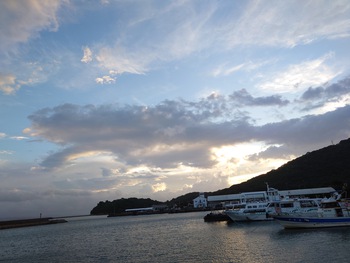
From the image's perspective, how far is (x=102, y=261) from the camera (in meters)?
33.7

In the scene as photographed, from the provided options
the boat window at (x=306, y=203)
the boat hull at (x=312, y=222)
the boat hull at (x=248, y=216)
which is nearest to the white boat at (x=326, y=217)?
the boat hull at (x=312, y=222)

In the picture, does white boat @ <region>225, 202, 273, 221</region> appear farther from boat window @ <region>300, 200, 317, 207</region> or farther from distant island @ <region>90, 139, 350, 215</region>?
distant island @ <region>90, 139, 350, 215</region>

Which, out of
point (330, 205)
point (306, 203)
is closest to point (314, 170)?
point (306, 203)

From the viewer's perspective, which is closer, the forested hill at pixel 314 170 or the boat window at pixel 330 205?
the boat window at pixel 330 205

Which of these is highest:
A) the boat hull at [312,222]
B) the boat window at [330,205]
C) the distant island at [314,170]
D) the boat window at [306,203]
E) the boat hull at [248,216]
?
the distant island at [314,170]

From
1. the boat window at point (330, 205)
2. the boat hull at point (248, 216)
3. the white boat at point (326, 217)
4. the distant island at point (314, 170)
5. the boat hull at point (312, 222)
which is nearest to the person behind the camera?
the boat hull at point (312, 222)

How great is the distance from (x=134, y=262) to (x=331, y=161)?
15509 cm

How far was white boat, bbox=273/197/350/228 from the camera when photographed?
44406mm

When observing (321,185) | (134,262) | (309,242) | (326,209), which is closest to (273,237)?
(309,242)

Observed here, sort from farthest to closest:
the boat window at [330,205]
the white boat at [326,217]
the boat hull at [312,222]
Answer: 1. the boat window at [330,205]
2. the white boat at [326,217]
3. the boat hull at [312,222]

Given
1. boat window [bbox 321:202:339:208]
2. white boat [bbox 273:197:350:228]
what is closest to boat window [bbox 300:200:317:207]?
white boat [bbox 273:197:350:228]

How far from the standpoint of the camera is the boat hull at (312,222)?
145 ft

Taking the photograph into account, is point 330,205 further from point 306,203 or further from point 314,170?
point 314,170

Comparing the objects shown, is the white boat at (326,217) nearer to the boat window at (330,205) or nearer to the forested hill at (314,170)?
the boat window at (330,205)
